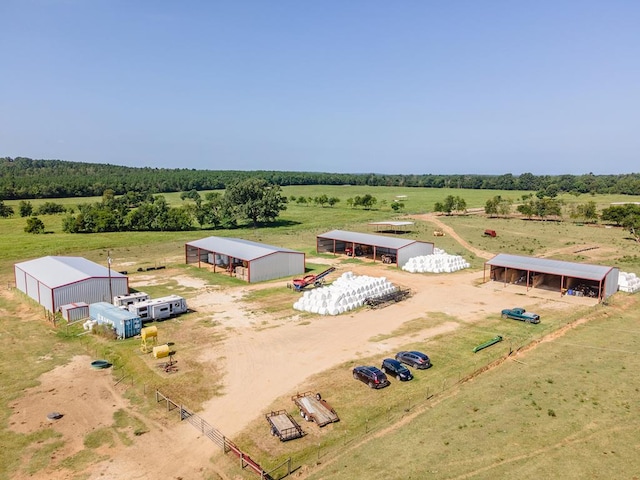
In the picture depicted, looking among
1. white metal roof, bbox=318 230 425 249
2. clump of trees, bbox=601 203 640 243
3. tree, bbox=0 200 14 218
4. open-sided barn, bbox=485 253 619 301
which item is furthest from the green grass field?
tree, bbox=0 200 14 218

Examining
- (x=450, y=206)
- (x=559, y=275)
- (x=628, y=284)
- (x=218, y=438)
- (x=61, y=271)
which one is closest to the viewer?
(x=218, y=438)

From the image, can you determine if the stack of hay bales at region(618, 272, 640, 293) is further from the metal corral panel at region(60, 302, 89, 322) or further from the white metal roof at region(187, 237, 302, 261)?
the metal corral panel at region(60, 302, 89, 322)

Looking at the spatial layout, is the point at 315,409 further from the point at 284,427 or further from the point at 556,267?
the point at 556,267

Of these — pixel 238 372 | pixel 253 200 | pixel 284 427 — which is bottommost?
pixel 238 372

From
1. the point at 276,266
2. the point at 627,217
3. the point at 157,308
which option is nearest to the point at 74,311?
the point at 157,308

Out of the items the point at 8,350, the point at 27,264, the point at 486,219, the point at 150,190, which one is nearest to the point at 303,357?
the point at 8,350

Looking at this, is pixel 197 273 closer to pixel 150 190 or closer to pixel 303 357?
pixel 303 357
